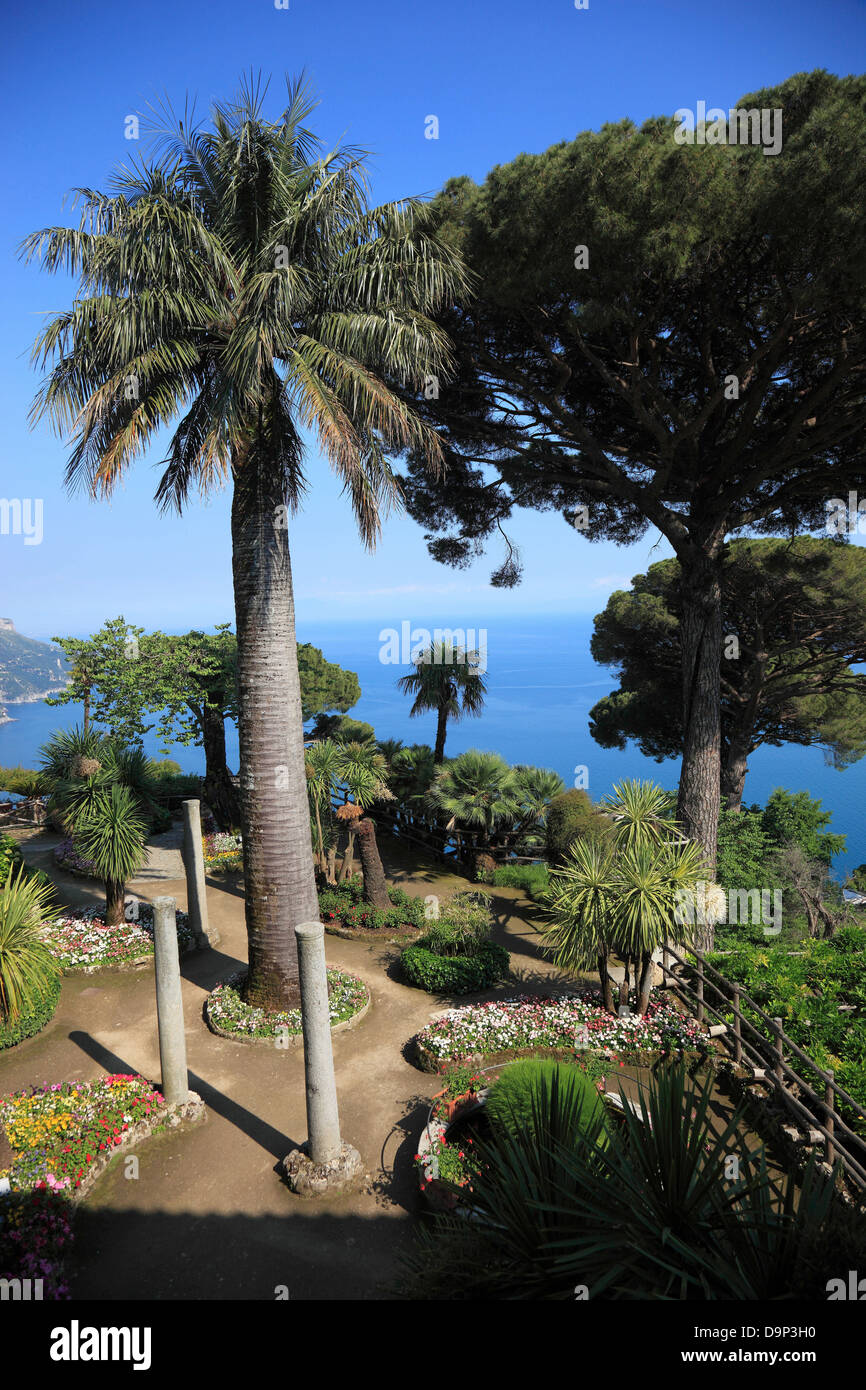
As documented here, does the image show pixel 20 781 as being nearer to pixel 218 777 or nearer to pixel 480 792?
pixel 218 777

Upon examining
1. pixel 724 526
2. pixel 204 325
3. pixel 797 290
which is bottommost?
pixel 724 526

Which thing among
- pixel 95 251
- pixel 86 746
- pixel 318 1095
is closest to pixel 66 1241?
pixel 318 1095

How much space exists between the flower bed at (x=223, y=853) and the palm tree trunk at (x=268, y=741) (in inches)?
259

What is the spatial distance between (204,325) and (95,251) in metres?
1.69

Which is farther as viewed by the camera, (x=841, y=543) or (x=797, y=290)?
(x=841, y=543)

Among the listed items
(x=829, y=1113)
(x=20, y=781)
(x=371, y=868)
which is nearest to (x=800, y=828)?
(x=371, y=868)

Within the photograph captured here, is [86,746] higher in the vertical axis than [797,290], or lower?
lower

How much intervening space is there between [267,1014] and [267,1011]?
6 centimetres

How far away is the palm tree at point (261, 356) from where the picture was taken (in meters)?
9.41

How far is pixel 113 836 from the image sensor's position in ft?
43.9

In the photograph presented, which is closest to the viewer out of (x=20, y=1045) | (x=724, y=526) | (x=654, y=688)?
(x=20, y=1045)

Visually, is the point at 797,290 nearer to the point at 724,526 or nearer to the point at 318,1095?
the point at 724,526

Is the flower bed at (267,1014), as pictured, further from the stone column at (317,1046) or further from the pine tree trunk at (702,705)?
the pine tree trunk at (702,705)
